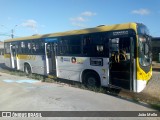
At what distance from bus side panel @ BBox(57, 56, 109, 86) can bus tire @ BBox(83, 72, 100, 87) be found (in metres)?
0.30

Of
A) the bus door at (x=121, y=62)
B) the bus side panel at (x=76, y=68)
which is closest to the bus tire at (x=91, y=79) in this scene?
the bus side panel at (x=76, y=68)

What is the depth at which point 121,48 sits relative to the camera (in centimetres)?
1086

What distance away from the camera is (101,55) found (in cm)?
1173

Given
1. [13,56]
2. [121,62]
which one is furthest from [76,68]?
[13,56]

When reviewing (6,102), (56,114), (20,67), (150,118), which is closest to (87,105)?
(56,114)

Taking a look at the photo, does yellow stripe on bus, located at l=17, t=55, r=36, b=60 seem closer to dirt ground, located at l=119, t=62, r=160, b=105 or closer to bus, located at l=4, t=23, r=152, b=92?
bus, located at l=4, t=23, r=152, b=92

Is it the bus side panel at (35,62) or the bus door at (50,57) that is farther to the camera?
the bus side panel at (35,62)

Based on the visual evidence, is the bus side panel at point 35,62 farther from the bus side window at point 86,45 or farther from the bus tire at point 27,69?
the bus side window at point 86,45

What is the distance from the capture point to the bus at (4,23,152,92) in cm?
1054

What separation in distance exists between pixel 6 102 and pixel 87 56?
16.8ft

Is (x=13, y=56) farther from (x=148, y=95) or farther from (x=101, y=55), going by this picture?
(x=148, y=95)

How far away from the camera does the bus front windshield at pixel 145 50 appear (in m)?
10.6

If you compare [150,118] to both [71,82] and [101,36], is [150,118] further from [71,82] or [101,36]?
[71,82]

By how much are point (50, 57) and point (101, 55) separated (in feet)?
15.8
